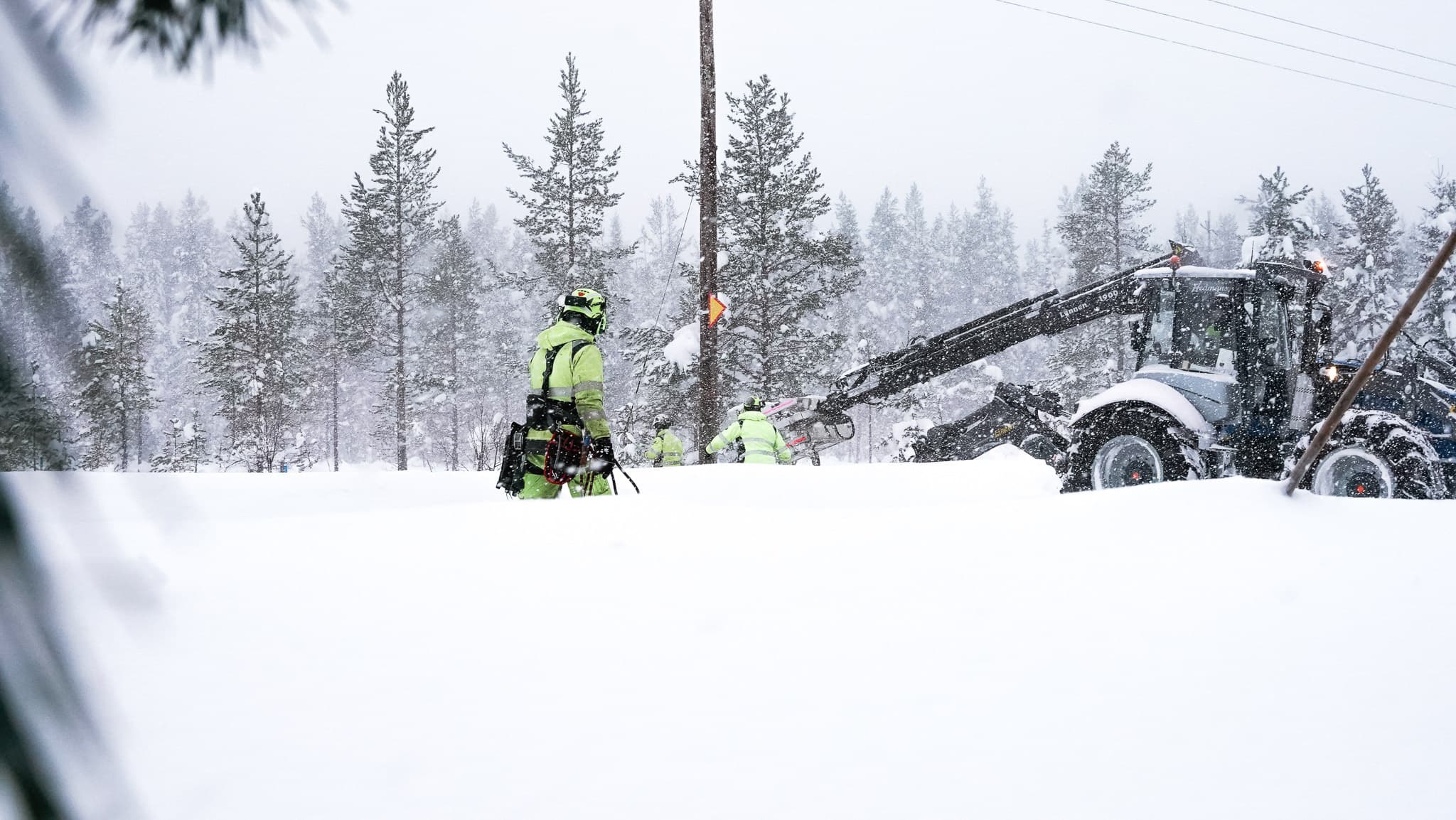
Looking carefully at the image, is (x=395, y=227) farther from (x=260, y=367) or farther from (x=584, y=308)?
(x=584, y=308)

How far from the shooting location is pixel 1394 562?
2.69 metres

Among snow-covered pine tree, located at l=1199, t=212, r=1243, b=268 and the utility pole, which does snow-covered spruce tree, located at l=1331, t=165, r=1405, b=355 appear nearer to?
the utility pole

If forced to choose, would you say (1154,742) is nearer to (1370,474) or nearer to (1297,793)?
(1297,793)

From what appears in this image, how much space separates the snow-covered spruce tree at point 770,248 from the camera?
23.4 metres

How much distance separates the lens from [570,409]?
621 cm

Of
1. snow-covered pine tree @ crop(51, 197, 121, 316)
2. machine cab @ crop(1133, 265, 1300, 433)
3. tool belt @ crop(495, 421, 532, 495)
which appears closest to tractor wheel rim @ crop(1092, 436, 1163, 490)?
machine cab @ crop(1133, 265, 1300, 433)

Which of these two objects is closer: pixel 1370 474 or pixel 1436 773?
pixel 1436 773

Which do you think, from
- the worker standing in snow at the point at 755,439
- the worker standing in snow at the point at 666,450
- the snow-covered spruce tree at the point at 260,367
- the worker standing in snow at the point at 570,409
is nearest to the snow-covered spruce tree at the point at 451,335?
the snow-covered spruce tree at the point at 260,367

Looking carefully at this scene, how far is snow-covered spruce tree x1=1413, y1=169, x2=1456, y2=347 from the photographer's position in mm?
25859

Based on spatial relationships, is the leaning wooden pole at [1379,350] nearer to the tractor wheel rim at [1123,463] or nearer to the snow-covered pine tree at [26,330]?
the snow-covered pine tree at [26,330]

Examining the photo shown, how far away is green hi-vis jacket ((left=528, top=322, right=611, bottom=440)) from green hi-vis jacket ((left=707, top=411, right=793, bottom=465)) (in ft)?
13.0

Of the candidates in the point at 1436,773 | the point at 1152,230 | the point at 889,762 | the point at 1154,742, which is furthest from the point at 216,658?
the point at 1152,230

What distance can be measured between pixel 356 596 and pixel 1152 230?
36650mm

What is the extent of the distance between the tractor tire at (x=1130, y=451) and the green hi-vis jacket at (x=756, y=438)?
3.36 meters
